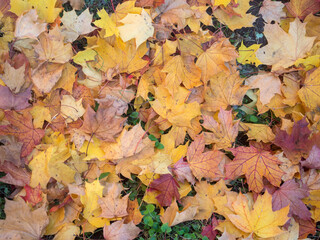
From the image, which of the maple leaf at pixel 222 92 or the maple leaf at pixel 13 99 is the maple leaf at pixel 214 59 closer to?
the maple leaf at pixel 222 92

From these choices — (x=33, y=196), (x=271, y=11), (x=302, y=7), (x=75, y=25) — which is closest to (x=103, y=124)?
(x=33, y=196)

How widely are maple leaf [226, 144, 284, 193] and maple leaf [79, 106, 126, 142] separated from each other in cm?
63

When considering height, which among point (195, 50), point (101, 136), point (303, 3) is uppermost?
point (303, 3)

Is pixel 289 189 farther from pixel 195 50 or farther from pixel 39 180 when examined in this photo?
pixel 39 180

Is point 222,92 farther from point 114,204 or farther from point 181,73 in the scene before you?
point 114,204

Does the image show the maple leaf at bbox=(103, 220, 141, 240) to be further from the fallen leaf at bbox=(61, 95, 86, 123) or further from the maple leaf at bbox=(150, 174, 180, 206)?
the fallen leaf at bbox=(61, 95, 86, 123)

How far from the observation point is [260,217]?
1.46m

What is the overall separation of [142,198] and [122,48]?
2.81ft

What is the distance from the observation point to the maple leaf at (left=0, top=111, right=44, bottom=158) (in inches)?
60.4

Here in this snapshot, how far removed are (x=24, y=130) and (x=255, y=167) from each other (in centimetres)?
124

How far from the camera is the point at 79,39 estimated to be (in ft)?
5.92

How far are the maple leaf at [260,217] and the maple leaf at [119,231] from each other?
50 cm

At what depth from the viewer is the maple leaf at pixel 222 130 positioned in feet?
5.40

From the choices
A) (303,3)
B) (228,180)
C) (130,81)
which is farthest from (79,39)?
(303,3)
